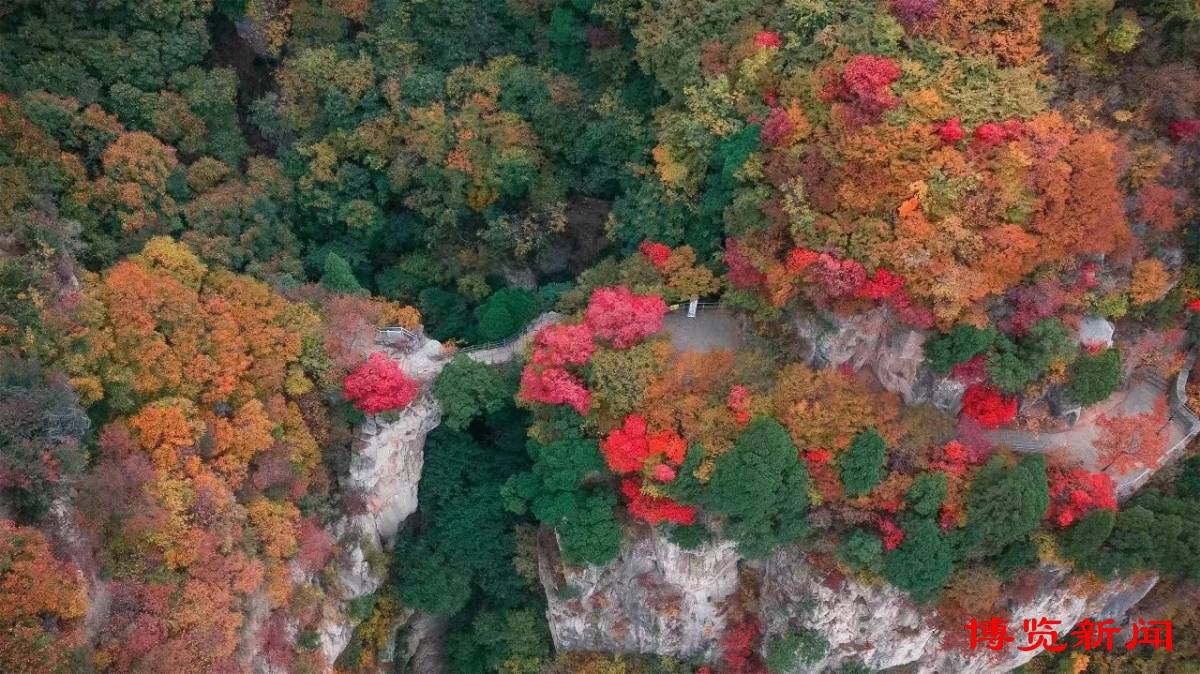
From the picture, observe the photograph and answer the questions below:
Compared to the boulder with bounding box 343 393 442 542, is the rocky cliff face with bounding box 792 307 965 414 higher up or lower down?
higher up

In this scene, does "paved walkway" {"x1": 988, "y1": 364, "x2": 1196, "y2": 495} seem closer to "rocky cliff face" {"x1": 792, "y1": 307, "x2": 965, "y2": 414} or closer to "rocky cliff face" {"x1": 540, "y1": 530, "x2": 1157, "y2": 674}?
"rocky cliff face" {"x1": 792, "y1": 307, "x2": 965, "y2": 414}

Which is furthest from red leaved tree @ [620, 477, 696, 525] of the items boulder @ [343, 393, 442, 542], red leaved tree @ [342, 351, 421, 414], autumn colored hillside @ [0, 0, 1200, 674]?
red leaved tree @ [342, 351, 421, 414]

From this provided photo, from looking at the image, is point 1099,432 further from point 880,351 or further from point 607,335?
point 607,335

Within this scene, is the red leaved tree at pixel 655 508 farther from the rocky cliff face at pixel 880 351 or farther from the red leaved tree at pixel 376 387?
the red leaved tree at pixel 376 387

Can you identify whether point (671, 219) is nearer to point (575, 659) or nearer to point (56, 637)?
point (575, 659)

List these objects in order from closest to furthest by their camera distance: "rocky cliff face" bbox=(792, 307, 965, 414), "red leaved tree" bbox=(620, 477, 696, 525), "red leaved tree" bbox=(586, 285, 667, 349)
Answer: "rocky cliff face" bbox=(792, 307, 965, 414), "red leaved tree" bbox=(586, 285, 667, 349), "red leaved tree" bbox=(620, 477, 696, 525)
